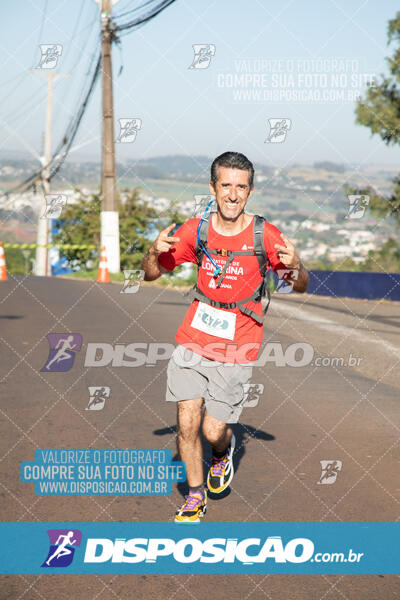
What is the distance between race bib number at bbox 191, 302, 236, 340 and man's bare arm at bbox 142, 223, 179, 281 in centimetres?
35

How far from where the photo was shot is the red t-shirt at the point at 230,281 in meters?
4.16

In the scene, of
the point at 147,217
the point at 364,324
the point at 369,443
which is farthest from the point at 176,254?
the point at 147,217

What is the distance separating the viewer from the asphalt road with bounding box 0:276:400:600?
3373 millimetres

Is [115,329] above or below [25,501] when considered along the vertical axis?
below

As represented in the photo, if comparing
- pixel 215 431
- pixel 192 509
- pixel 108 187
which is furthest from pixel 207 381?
pixel 108 187

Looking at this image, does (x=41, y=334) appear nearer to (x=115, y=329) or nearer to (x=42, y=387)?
(x=115, y=329)

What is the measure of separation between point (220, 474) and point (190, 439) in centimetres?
39

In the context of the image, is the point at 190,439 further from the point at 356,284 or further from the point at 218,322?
the point at 356,284

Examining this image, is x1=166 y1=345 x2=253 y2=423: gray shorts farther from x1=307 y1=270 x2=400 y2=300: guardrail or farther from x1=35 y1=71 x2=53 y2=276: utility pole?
x1=35 y1=71 x2=53 y2=276: utility pole

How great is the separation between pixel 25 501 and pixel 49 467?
58 centimetres

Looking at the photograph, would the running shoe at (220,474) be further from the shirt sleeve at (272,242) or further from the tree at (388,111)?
the tree at (388,111)

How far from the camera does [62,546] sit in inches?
144

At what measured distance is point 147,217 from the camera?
4844 cm

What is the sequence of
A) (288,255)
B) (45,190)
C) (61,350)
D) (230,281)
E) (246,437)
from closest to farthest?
(288,255)
(230,281)
(246,437)
(61,350)
(45,190)
